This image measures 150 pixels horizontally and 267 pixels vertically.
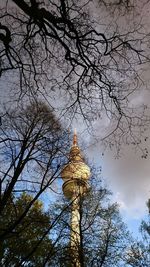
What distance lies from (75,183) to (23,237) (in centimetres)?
320

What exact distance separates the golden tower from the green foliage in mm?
1382

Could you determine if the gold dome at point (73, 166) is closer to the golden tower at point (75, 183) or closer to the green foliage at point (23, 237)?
the golden tower at point (75, 183)

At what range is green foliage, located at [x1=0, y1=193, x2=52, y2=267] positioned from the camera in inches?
551

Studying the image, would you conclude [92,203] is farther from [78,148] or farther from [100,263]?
[78,148]

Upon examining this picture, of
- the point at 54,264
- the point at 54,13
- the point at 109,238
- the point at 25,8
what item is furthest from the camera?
the point at 109,238

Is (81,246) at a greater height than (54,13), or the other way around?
(81,246)

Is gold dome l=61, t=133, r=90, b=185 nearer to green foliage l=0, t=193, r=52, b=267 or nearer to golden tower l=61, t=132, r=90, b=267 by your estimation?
golden tower l=61, t=132, r=90, b=267

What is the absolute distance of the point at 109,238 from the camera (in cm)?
2106

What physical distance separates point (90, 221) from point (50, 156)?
9067 mm

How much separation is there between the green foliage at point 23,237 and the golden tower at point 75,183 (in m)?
1.38

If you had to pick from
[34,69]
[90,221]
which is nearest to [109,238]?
[90,221]

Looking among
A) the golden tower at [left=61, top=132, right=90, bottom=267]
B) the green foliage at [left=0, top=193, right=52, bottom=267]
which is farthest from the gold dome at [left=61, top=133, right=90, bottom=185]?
the green foliage at [left=0, top=193, right=52, bottom=267]

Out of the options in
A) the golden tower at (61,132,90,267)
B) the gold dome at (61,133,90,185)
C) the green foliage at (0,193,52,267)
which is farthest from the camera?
the green foliage at (0,193,52,267)

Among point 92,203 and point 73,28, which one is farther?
point 92,203
